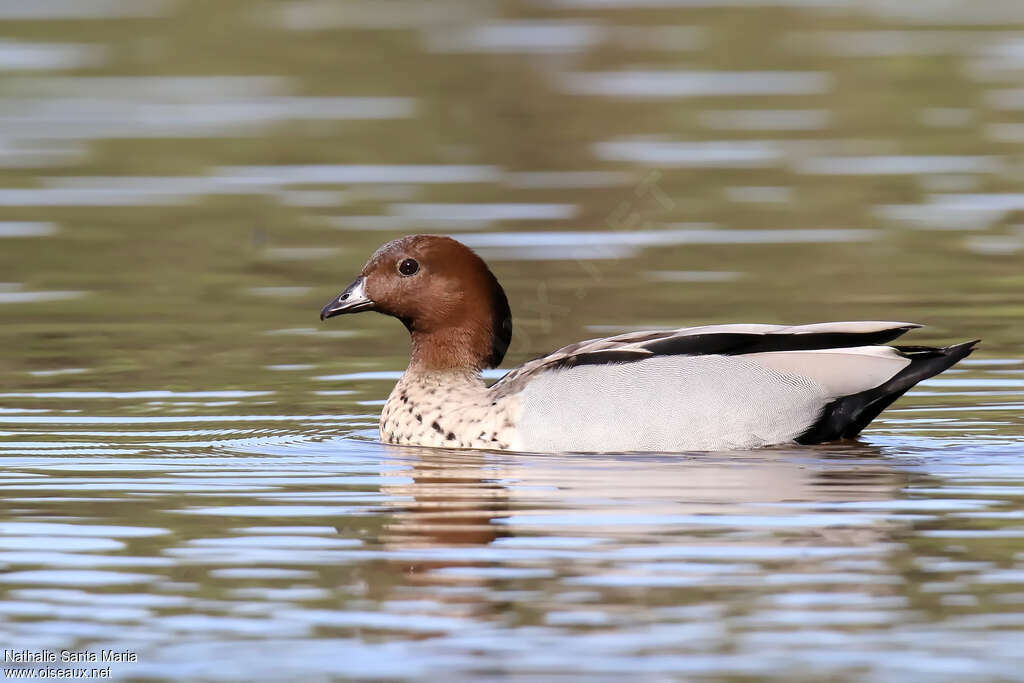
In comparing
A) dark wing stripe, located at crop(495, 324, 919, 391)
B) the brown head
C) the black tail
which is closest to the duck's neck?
the brown head

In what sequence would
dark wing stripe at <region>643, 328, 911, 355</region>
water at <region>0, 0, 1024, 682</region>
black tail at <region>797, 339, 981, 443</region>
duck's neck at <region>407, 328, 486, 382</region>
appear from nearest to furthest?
water at <region>0, 0, 1024, 682</region>, dark wing stripe at <region>643, 328, 911, 355</region>, black tail at <region>797, 339, 981, 443</region>, duck's neck at <region>407, 328, 486, 382</region>

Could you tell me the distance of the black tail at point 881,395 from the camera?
1201 centimetres

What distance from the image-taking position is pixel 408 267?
1293 cm

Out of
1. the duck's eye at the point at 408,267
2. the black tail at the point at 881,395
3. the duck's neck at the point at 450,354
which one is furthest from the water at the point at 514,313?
the duck's eye at the point at 408,267

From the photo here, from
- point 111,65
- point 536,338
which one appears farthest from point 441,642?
point 111,65

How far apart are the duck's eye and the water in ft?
2.95

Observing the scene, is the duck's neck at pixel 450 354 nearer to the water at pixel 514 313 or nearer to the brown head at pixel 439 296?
the brown head at pixel 439 296

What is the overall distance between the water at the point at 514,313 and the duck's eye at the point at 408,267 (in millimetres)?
899

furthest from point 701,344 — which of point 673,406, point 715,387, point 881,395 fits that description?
point 881,395

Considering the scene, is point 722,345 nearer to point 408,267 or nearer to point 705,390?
point 705,390

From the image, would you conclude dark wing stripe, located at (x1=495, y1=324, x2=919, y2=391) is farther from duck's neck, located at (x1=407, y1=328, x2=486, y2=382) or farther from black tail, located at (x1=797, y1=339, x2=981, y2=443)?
duck's neck, located at (x1=407, y1=328, x2=486, y2=382)

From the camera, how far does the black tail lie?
12008 mm

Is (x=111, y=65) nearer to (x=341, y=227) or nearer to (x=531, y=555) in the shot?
(x=341, y=227)

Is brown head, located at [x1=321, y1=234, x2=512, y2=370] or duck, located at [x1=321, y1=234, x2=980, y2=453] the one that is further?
brown head, located at [x1=321, y1=234, x2=512, y2=370]
